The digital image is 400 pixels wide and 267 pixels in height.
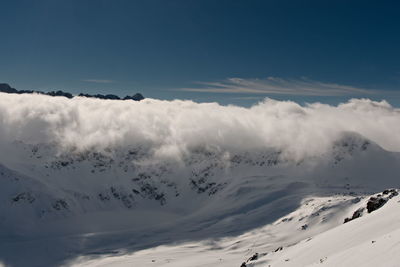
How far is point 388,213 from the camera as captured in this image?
55156mm

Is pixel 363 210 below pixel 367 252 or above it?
below

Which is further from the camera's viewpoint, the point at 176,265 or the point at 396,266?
the point at 176,265

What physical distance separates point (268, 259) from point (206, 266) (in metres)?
105

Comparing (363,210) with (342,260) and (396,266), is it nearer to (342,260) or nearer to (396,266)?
(342,260)

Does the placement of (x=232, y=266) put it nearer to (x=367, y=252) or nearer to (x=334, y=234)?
(x=334, y=234)

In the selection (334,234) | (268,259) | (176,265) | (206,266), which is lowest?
(176,265)

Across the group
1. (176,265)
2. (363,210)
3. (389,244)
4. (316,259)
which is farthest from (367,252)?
(176,265)

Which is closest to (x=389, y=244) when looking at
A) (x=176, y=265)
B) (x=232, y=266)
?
(x=232, y=266)

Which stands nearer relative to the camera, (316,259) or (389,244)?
(389,244)

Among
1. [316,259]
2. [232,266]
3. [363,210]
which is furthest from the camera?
[232,266]

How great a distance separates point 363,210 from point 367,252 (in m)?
49.8

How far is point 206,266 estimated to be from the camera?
160250mm

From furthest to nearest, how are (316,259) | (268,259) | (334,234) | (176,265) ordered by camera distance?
(176,265) < (268,259) < (334,234) < (316,259)

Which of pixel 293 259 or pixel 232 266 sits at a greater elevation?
pixel 293 259
